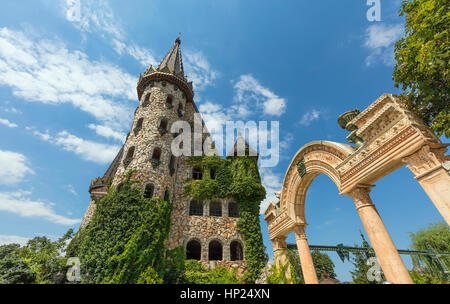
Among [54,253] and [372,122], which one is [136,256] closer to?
[54,253]

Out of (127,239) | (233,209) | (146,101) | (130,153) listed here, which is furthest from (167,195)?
(146,101)

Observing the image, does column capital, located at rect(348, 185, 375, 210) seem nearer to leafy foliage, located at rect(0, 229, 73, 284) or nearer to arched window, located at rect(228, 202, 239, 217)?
arched window, located at rect(228, 202, 239, 217)

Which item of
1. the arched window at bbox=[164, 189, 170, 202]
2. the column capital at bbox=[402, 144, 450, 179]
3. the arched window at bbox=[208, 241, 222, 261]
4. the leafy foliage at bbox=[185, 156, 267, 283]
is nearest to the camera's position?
the column capital at bbox=[402, 144, 450, 179]

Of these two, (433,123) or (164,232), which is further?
(164,232)

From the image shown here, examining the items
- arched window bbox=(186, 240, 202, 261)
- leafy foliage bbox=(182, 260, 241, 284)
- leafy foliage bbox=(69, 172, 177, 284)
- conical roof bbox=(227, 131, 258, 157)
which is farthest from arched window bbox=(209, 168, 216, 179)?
leafy foliage bbox=(182, 260, 241, 284)

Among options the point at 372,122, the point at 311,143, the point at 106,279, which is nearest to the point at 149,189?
the point at 106,279

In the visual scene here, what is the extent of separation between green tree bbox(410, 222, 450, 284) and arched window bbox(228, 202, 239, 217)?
1173 cm

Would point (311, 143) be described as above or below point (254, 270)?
above

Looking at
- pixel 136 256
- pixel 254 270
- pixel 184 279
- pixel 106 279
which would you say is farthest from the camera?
pixel 254 270

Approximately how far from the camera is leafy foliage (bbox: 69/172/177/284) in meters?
10.5

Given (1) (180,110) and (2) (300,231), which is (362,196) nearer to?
(2) (300,231)

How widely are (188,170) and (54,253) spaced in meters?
10.4

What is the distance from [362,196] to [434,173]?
5.98ft

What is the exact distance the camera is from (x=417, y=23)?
5512mm
